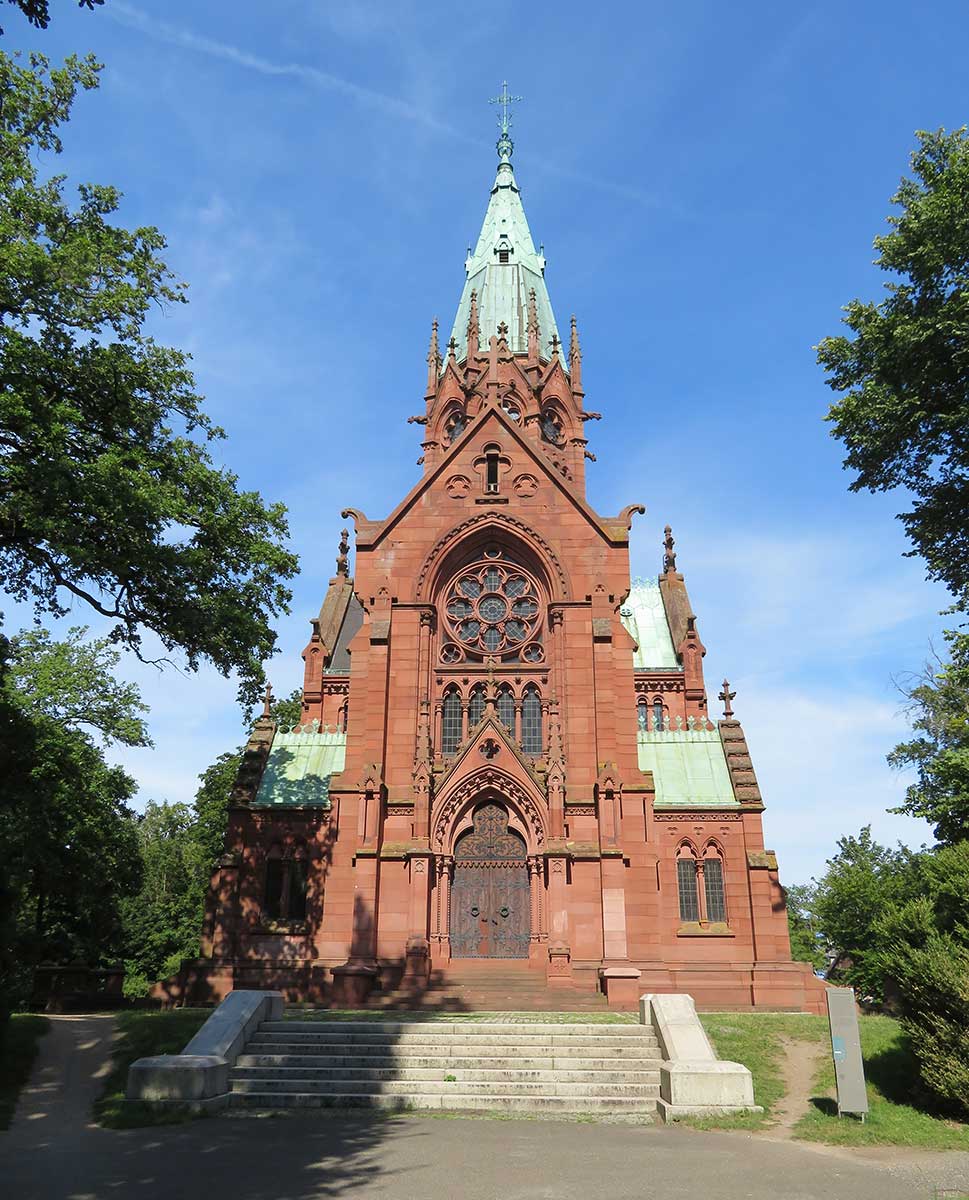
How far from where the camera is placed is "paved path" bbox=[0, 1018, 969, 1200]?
33.4 ft

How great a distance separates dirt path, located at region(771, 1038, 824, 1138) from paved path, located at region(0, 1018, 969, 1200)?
139 centimetres

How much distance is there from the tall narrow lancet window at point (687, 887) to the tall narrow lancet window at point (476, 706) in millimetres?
7418

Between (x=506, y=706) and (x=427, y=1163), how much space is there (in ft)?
57.0

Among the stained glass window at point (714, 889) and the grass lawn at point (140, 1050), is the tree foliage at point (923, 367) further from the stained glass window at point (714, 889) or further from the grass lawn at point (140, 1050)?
the grass lawn at point (140, 1050)

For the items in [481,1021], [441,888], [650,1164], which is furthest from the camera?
[441,888]

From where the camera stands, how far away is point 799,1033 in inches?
780

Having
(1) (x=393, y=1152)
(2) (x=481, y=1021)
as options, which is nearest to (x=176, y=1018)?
(2) (x=481, y=1021)

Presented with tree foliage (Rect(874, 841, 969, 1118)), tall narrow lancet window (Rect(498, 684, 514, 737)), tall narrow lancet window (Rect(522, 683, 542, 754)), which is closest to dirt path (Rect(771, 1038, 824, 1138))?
tree foliage (Rect(874, 841, 969, 1118))

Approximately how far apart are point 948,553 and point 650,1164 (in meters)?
16.0

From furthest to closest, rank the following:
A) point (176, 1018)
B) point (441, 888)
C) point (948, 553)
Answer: point (441, 888), point (948, 553), point (176, 1018)

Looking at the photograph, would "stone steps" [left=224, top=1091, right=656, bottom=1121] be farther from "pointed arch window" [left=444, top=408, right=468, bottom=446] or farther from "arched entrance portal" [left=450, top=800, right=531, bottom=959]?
"pointed arch window" [left=444, top=408, right=468, bottom=446]

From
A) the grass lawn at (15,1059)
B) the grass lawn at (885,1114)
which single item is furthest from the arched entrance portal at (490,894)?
the grass lawn at (15,1059)

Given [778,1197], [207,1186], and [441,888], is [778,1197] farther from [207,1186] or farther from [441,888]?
[441,888]

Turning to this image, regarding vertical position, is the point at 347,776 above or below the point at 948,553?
below
